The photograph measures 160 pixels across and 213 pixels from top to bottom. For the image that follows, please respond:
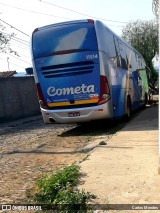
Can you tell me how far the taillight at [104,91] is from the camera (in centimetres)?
1129

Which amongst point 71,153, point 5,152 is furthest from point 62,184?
point 5,152

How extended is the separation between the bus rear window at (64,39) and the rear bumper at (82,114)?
188 cm

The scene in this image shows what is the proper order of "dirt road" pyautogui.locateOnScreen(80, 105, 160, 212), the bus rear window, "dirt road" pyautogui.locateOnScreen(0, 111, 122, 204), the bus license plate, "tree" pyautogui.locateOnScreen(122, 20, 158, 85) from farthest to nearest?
"tree" pyautogui.locateOnScreen(122, 20, 158, 85), the bus license plate, the bus rear window, "dirt road" pyautogui.locateOnScreen(0, 111, 122, 204), "dirt road" pyautogui.locateOnScreen(80, 105, 160, 212)

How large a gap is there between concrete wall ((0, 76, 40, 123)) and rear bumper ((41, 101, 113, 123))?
10.0 m

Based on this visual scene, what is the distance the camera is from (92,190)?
5.04 metres

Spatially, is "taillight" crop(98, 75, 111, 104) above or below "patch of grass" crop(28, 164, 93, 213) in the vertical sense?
above

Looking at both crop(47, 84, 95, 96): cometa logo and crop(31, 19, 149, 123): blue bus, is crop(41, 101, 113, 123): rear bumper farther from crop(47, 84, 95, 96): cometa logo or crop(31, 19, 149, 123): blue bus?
crop(47, 84, 95, 96): cometa logo

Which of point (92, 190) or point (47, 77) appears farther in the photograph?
point (47, 77)

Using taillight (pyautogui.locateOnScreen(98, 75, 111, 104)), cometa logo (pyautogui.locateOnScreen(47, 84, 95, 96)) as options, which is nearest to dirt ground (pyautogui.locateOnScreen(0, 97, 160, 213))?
taillight (pyautogui.locateOnScreen(98, 75, 111, 104))

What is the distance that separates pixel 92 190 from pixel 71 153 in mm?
3541

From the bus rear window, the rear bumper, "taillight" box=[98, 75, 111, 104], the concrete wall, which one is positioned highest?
the bus rear window

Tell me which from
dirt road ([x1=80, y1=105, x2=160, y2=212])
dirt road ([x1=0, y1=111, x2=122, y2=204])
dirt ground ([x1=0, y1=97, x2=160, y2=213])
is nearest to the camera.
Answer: dirt road ([x1=80, y1=105, x2=160, y2=212])

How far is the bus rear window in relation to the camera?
36.6 ft

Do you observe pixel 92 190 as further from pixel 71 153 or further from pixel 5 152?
pixel 5 152
